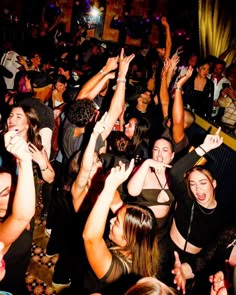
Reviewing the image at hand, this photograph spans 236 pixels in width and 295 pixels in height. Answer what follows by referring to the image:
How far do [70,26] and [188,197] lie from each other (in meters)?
13.3

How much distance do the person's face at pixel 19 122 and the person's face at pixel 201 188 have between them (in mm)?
1514

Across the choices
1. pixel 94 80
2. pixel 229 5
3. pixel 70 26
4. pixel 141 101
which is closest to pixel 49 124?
pixel 94 80

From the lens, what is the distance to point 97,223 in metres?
1.53

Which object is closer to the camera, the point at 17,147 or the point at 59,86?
the point at 17,147

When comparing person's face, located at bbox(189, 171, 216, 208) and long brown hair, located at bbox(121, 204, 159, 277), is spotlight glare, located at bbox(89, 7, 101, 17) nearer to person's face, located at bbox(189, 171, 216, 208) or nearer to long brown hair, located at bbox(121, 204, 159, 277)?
person's face, located at bbox(189, 171, 216, 208)

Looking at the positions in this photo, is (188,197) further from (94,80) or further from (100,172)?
(94,80)

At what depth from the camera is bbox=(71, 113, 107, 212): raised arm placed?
2.04 m

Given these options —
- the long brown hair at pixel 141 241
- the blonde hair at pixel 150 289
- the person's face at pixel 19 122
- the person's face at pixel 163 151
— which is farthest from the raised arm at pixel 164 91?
the blonde hair at pixel 150 289

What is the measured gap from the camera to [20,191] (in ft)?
4.35

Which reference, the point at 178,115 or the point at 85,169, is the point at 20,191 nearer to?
the point at 85,169

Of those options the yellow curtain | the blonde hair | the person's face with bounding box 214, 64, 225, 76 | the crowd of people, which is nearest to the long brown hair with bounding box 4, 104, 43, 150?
the crowd of people

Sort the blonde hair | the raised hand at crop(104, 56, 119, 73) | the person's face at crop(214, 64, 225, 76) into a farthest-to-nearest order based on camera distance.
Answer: the person's face at crop(214, 64, 225, 76) < the raised hand at crop(104, 56, 119, 73) < the blonde hair

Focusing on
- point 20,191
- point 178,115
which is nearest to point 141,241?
point 20,191

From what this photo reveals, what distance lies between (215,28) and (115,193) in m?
8.20
